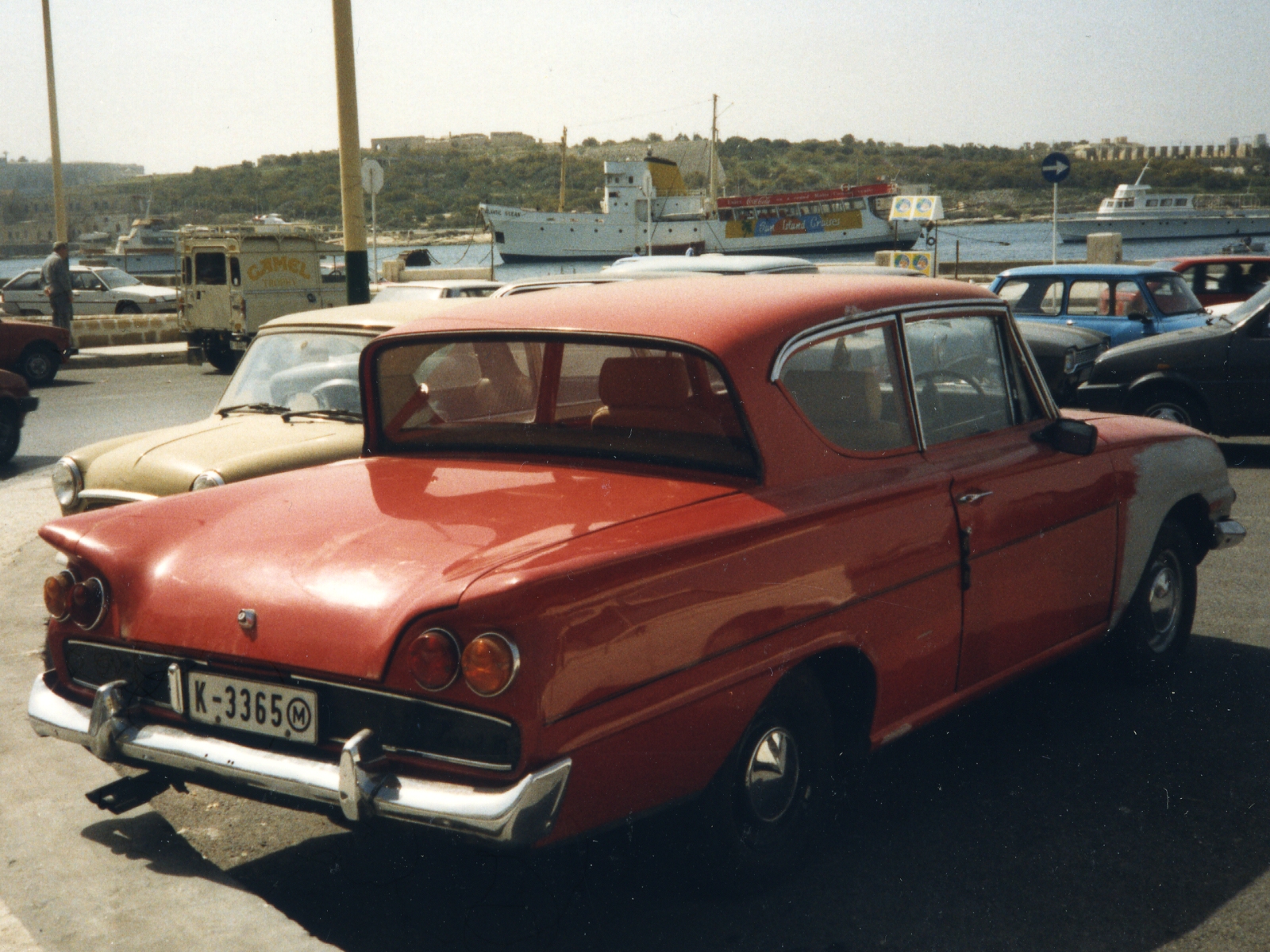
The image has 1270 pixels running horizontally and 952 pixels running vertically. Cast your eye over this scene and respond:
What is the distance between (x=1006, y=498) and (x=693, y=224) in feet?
277

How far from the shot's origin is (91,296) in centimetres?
3044

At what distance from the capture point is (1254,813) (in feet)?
12.6

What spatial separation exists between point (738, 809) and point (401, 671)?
1.01 meters

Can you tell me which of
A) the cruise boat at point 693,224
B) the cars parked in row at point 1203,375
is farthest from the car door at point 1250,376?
the cruise boat at point 693,224

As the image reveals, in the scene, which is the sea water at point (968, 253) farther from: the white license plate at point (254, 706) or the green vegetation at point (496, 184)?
the white license plate at point (254, 706)

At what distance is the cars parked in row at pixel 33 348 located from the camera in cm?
1838

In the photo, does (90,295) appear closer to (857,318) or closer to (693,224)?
(857,318)

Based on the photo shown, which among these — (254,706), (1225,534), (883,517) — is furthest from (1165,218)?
(254,706)

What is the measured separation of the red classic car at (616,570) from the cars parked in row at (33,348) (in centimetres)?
1636

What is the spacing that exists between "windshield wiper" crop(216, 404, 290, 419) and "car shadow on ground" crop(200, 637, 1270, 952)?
3432mm

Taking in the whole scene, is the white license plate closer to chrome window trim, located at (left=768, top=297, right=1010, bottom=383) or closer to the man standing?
chrome window trim, located at (left=768, top=297, right=1010, bottom=383)

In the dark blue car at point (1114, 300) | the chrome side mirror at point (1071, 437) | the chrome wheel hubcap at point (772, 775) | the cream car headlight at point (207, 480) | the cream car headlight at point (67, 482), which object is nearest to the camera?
the chrome wheel hubcap at point (772, 775)

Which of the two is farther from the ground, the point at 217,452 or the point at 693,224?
the point at 693,224

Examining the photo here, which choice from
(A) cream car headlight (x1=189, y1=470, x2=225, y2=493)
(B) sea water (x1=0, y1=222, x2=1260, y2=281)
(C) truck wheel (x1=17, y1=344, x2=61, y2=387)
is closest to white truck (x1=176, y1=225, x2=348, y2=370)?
(C) truck wheel (x1=17, y1=344, x2=61, y2=387)
